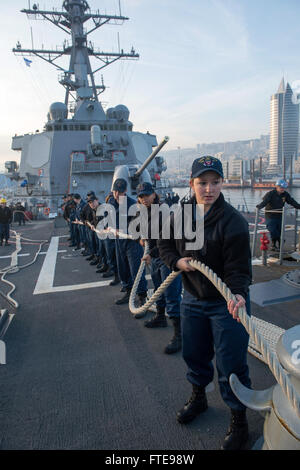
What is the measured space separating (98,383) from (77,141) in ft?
70.5

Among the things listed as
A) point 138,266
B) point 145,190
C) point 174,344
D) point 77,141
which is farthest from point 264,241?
point 77,141

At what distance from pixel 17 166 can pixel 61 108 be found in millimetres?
6445

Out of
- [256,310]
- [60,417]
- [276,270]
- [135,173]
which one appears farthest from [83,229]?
[60,417]

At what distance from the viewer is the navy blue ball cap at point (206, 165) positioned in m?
1.76

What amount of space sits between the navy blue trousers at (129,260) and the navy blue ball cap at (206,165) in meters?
2.58

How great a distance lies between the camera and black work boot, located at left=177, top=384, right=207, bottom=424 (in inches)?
79.5

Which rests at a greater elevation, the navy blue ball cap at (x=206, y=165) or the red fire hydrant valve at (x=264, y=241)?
the navy blue ball cap at (x=206, y=165)

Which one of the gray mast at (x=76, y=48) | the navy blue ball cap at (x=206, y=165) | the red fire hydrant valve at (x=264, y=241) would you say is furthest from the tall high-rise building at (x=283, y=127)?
the navy blue ball cap at (x=206, y=165)

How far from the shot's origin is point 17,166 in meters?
24.7

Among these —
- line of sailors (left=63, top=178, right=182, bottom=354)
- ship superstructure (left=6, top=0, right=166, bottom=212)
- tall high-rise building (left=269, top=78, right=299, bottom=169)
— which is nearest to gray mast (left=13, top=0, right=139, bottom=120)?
ship superstructure (left=6, top=0, right=166, bottom=212)

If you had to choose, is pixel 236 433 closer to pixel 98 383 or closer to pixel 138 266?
pixel 98 383

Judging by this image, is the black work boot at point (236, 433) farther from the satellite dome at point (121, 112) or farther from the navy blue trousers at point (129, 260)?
the satellite dome at point (121, 112)

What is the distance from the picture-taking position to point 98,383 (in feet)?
8.29

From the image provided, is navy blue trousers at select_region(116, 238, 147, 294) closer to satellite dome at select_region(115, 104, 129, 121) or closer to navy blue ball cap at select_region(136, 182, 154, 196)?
navy blue ball cap at select_region(136, 182, 154, 196)
